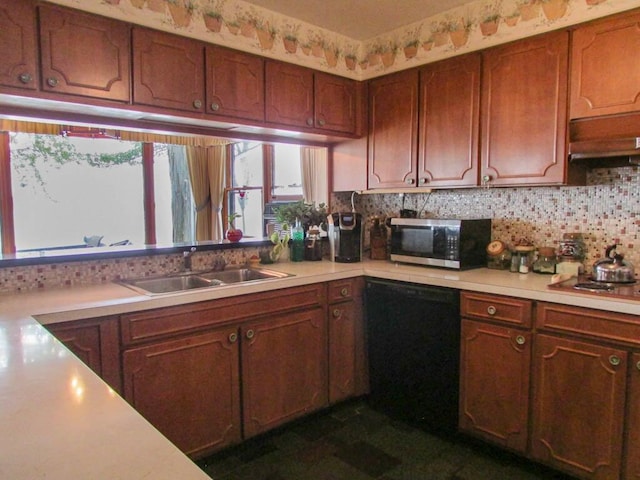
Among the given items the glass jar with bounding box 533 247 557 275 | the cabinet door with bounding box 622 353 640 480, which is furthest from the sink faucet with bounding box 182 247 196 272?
the cabinet door with bounding box 622 353 640 480

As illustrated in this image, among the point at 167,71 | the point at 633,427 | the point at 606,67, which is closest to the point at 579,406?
the point at 633,427

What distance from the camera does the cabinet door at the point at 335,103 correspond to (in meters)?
3.00

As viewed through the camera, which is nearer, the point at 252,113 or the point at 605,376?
the point at 605,376

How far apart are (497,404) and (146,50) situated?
2.46 m

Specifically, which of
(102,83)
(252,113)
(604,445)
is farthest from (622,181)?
(102,83)

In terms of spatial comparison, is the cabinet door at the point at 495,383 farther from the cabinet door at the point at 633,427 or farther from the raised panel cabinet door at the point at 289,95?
the raised panel cabinet door at the point at 289,95

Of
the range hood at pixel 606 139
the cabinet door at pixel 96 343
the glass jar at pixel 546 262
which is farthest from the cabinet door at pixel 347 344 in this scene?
the range hood at pixel 606 139

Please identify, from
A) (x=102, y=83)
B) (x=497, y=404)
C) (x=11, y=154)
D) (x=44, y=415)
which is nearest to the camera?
(x=44, y=415)

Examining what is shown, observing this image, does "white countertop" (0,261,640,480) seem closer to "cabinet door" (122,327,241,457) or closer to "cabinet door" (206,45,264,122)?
"cabinet door" (122,327,241,457)

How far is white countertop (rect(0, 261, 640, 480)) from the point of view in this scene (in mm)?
730

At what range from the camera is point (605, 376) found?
1.95m

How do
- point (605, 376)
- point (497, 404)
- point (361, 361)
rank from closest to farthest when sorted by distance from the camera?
point (605, 376) < point (497, 404) < point (361, 361)

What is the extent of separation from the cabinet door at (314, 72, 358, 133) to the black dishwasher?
1100 mm

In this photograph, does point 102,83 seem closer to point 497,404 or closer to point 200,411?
point 200,411
